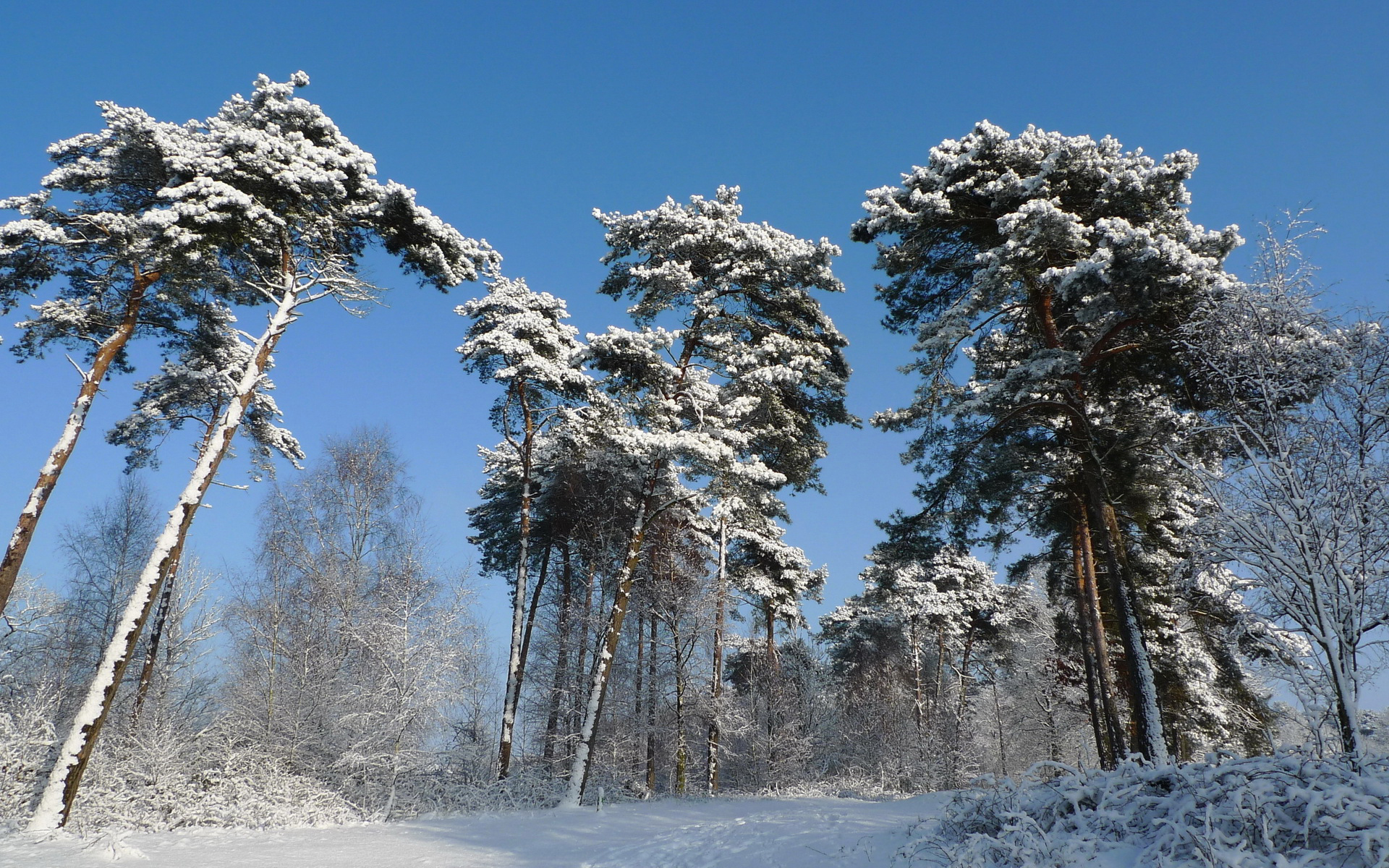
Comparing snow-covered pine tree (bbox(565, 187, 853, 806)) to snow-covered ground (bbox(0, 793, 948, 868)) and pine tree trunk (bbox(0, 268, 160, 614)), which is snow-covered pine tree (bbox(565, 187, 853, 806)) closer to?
snow-covered ground (bbox(0, 793, 948, 868))

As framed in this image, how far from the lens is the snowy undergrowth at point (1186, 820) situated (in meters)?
3.23

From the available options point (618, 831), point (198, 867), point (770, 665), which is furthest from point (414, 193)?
point (770, 665)

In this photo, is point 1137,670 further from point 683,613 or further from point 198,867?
point 198,867

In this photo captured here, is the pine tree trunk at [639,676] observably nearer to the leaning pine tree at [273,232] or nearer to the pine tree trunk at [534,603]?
the pine tree trunk at [534,603]

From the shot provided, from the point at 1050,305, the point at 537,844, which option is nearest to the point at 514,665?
the point at 537,844

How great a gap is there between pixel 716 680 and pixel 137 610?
45.4 feet

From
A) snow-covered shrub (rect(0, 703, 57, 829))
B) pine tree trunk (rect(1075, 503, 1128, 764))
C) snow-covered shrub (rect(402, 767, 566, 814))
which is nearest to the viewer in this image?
snow-covered shrub (rect(0, 703, 57, 829))

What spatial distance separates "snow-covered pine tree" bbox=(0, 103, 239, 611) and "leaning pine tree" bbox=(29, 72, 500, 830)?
1.51 feet

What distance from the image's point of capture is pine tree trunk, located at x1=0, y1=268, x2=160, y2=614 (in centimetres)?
1063

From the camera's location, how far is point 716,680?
63.1 feet

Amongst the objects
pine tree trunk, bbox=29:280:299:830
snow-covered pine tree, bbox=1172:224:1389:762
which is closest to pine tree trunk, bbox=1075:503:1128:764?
snow-covered pine tree, bbox=1172:224:1389:762

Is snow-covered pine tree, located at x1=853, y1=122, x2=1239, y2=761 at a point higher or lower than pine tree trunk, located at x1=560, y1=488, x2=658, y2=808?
higher

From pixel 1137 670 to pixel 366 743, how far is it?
14140 millimetres

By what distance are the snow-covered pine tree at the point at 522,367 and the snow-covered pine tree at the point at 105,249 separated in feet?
19.4
